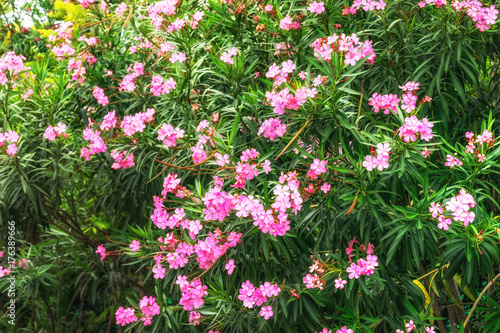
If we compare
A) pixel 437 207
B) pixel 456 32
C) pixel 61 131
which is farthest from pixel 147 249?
pixel 456 32

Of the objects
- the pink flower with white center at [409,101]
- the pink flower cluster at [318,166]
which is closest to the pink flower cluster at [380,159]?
the pink flower cluster at [318,166]

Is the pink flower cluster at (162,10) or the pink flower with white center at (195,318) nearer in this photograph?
the pink flower with white center at (195,318)

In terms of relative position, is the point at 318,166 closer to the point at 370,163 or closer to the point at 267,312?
the point at 370,163

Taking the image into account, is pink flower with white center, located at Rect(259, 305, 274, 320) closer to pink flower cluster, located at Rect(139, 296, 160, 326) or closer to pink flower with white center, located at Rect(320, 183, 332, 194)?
pink flower with white center, located at Rect(320, 183, 332, 194)

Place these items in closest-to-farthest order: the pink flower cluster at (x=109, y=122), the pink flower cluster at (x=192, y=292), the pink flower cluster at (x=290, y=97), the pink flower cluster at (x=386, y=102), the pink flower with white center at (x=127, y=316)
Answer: the pink flower cluster at (x=290, y=97), the pink flower cluster at (x=386, y=102), the pink flower cluster at (x=192, y=292), the pink flower with white center at (x=127, y=316), the pink flower cluster at (x=109, y=122)

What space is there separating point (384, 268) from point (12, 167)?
→ 2076 millimetres

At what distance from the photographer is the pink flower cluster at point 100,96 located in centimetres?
290

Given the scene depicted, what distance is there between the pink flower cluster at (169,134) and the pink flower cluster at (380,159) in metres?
0.94

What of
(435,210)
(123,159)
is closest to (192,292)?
(123,159)

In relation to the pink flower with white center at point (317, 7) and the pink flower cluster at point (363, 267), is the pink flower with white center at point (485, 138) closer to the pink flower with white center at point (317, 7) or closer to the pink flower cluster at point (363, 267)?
the pink flower cluster at point (363, 267)

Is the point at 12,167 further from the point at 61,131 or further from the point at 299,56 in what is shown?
the point at 299,56

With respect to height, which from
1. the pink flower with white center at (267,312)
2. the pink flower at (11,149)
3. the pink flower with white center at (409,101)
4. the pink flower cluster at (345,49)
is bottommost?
the pink flower with white center at (267,312)

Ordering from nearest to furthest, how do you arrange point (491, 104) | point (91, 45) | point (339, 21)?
point (339, 21) → point (491, 104) → point (91, 45)

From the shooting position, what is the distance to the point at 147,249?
282 cm
